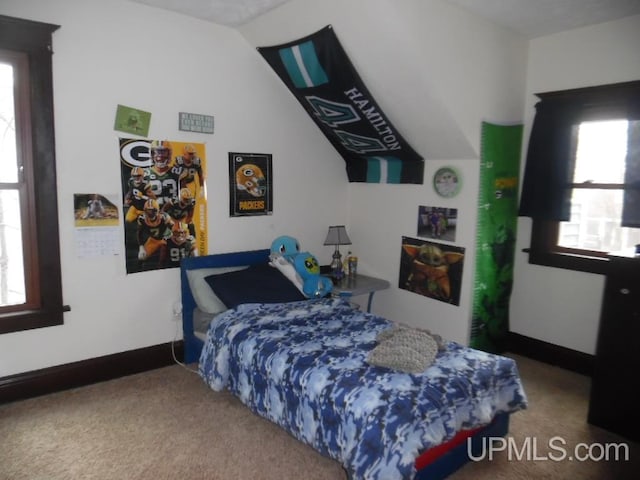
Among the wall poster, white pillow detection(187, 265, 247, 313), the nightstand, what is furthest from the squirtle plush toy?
the wall poster

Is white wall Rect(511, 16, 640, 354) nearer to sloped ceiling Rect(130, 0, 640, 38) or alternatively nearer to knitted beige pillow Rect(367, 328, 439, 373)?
sloped ceiling Rect(130, 0, 640, 38)

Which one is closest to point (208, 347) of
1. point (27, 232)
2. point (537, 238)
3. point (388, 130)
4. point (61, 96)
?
point (27, 232)

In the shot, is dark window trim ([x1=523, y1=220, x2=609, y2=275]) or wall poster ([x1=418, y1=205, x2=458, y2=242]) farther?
wall poster ([x1=418, y1=205, x2=458, y2=242])

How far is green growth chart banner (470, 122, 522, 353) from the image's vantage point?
10.9 ft

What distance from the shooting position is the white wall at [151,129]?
2727 millimetres

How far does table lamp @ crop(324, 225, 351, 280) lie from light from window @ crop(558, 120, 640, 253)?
1.80 meters

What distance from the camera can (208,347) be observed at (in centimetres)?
285

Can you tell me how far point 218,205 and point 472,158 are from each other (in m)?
1.96

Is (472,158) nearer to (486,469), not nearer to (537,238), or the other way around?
(537,238)

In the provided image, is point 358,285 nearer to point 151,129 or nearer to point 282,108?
point 282,108

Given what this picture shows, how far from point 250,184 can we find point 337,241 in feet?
3.00

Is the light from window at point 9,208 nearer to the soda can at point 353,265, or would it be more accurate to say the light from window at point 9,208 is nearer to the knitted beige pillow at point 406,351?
the knitted beige pillow at point 406,351

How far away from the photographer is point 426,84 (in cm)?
287

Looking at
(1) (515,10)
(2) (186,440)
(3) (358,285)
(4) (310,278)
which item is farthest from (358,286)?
(1) (515,10)
